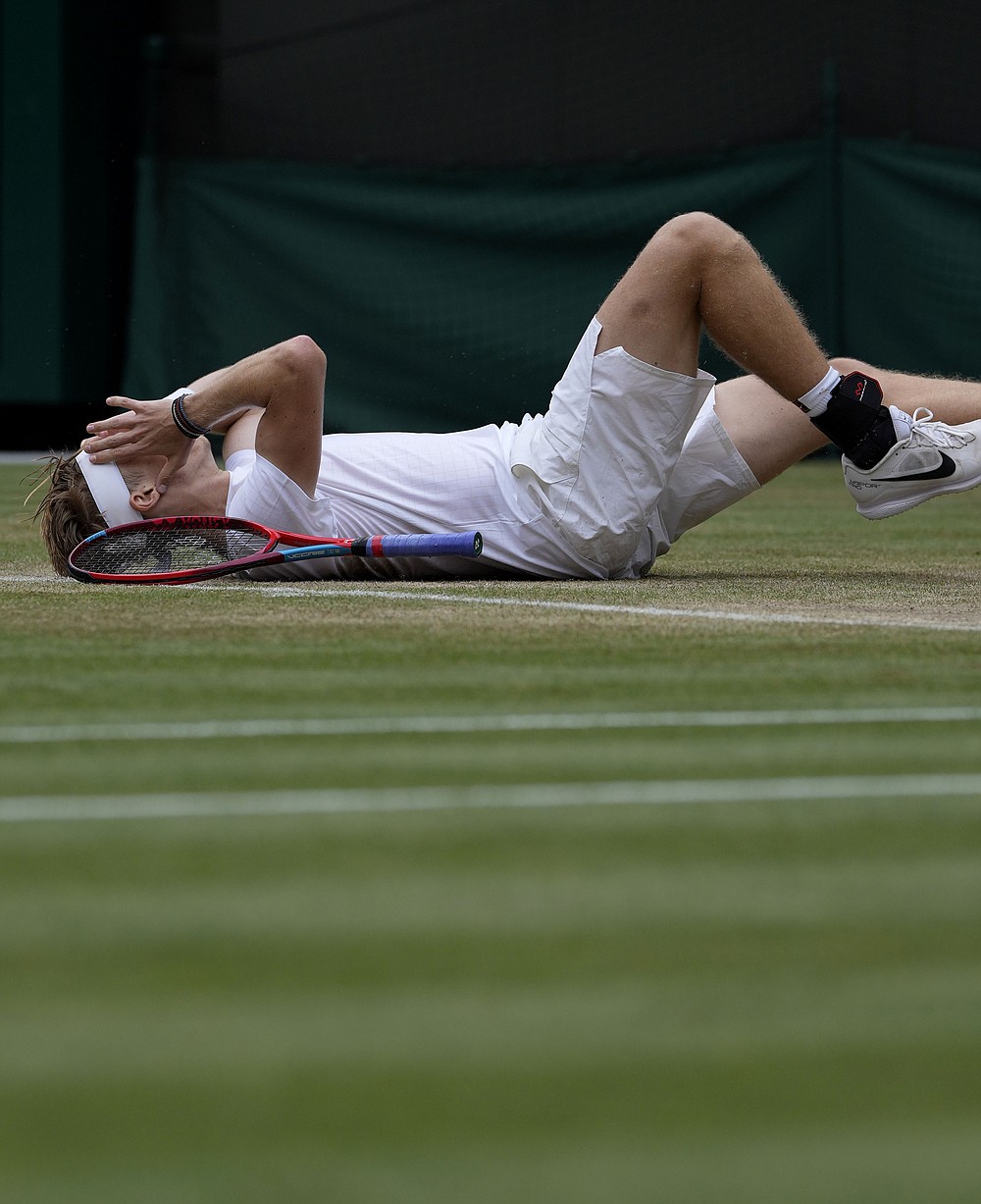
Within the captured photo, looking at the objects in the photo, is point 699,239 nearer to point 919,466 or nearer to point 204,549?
point 919,466

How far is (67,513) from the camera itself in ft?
13.2

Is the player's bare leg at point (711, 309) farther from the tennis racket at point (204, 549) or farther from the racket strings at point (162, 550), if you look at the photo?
the racket strings at point (162, 550)

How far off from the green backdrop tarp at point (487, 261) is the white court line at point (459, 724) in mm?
7382

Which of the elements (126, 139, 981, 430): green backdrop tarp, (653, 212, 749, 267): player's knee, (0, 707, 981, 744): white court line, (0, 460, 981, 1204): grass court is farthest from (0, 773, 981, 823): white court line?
(126, 139, 981, 430): green backdrop tarp

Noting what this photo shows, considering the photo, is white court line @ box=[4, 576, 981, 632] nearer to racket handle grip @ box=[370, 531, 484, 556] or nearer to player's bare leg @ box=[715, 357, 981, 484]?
racket handle grip @ box=[370, 531, 484, 556]

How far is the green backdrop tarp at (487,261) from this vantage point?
967cm

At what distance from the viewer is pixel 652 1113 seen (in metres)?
1.10

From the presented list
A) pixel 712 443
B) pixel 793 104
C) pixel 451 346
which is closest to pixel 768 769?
pixel 712 443

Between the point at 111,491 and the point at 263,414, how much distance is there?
356 mm

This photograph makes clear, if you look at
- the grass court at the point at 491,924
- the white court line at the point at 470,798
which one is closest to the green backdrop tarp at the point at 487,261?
the grass court at the point at 491,924

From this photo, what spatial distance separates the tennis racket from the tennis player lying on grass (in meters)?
0.07

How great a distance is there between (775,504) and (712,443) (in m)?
3.32

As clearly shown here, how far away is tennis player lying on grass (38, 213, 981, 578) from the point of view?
3668 millimetres

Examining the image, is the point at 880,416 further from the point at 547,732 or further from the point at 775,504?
the point at 775,504
